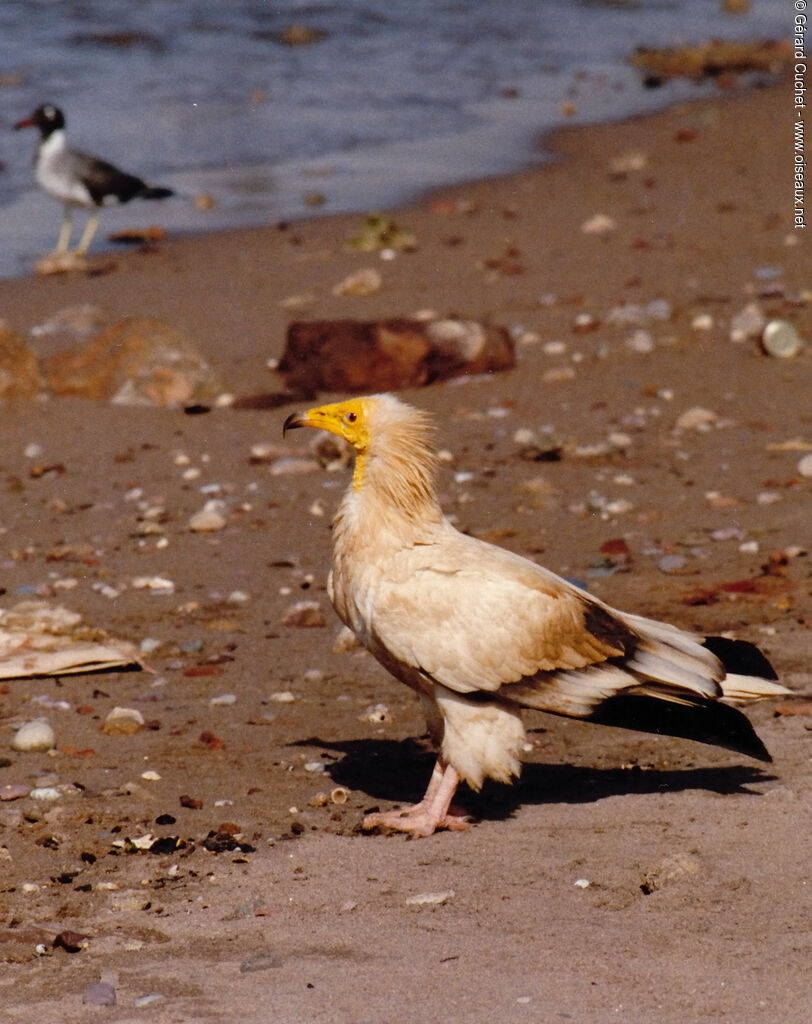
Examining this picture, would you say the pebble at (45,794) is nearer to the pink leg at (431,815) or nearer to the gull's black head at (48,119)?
the pink leg at (431,815)

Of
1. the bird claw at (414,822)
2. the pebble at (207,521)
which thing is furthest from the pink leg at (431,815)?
the pebble at (207,521)

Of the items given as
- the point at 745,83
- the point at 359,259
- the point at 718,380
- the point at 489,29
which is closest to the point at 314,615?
the point at 718,380

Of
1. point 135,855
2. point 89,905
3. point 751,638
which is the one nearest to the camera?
point 89,905

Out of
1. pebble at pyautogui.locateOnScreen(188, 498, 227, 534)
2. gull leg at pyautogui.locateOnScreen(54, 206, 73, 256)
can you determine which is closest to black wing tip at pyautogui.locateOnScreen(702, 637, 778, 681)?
pebble at pyautogui.locateOnScreen(188, 498, 227, 534)

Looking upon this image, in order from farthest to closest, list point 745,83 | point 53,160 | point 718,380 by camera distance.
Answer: point 745,83, point 53,160, point 718,380

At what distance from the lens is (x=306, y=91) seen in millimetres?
19641

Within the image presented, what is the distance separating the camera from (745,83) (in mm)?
20047

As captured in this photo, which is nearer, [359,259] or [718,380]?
[718,380]

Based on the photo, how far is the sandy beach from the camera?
12.1 ft

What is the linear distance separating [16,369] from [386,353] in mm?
2256

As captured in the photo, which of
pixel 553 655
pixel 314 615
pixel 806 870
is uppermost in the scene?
pixel 553 655

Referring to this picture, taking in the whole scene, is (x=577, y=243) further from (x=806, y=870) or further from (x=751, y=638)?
(x=806, y=870)

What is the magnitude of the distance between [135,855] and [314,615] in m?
2.10

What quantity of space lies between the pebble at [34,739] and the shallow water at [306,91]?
7.77 metres
